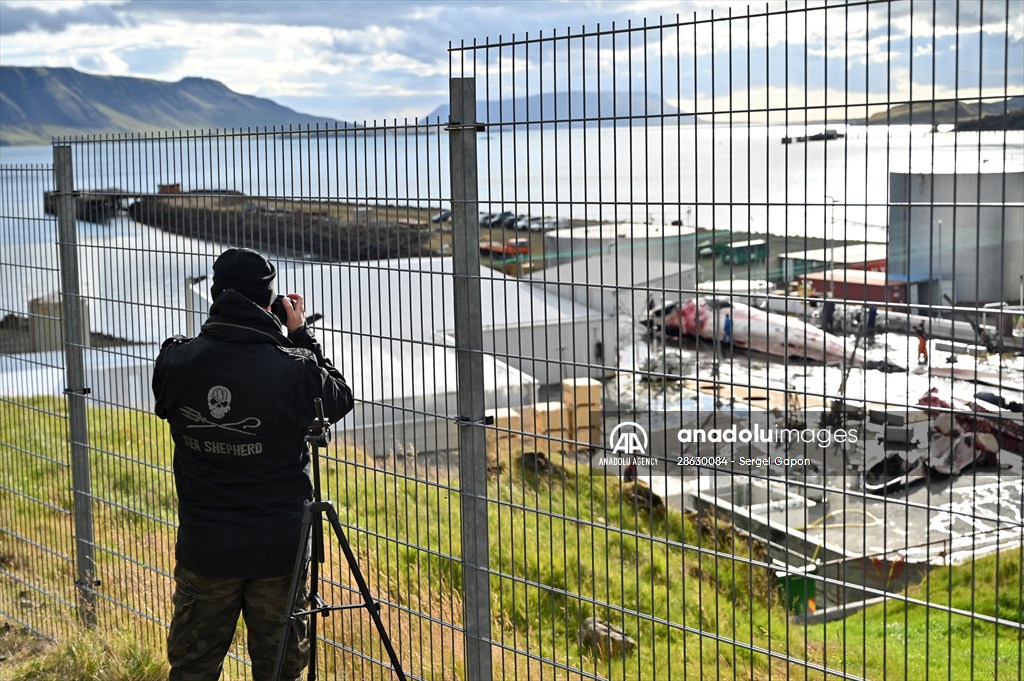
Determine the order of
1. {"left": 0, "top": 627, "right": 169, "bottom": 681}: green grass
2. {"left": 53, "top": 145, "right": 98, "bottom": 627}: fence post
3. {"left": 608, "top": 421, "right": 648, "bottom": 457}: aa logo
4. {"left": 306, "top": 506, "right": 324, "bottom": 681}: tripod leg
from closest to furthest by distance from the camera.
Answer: {"left": 608, "top": 421, "right": 648, "bottom": 457}: aa logo < {"left": 306, "top": 506, "right": 324, "bottom": 681}: tripod leg < {"left": 0, "top": 627, "right": 169, "bottom": 681}: green grass < {"left": 53, "top": 145, "right": 98, "bottom": 627}: fence post

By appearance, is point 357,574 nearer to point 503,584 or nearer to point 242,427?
point 242,427

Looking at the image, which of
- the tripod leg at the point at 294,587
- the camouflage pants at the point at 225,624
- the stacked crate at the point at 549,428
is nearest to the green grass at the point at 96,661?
the camouflage pants at the point at 225,624

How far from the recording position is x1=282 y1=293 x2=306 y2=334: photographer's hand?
414 centimetres

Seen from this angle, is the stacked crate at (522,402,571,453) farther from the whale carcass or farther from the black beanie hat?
the black beanie hat

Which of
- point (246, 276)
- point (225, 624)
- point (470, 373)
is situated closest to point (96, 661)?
point (225, 624)

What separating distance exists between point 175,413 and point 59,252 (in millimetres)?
2896

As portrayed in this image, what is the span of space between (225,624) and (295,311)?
1279mm

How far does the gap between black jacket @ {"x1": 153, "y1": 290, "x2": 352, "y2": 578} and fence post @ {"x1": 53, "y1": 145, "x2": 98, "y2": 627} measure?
8.30ft

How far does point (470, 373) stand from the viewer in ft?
13.9

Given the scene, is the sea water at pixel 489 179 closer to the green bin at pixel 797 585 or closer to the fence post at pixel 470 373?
the fence post at pixel 470 373

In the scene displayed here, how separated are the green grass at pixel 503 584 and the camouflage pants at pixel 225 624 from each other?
55 cm

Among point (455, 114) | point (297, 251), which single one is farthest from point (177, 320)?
point (455, 114)

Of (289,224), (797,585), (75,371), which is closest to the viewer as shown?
(289,224)

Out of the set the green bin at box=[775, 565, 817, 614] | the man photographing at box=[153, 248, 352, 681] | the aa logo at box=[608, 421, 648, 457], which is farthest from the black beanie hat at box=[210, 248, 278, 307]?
the green bin at box=[775, 565, 817, 614]
